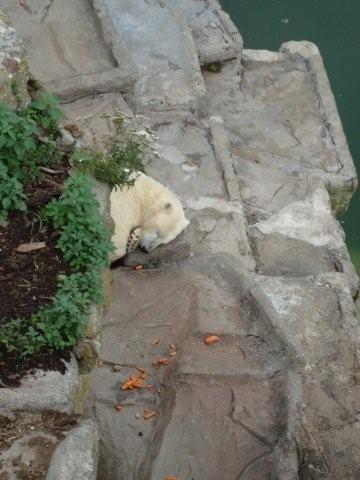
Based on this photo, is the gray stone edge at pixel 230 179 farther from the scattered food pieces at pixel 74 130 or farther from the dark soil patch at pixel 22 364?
the dark soil patch at pixel 22 364

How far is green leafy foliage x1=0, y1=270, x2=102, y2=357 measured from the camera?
417 centimetres

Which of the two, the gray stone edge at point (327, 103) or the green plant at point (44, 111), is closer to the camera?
the green plant at point (44, 111)

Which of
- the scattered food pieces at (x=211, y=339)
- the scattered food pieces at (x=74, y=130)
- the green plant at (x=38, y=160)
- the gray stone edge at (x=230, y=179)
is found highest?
the green plant at (x=38, y=160)

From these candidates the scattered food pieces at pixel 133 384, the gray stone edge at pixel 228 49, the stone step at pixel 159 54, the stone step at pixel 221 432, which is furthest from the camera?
the gray stone edge at pixel 228 49

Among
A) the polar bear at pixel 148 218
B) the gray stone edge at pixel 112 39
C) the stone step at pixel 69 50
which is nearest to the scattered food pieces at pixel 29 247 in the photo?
the polar bear at pixel 148 218

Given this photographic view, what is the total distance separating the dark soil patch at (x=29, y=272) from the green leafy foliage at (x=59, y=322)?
2.2 inches

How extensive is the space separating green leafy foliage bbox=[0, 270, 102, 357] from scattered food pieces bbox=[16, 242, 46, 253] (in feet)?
1.06

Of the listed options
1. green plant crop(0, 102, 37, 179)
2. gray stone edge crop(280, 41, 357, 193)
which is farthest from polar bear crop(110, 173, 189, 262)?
gray stone edge crop(280, 41, 357, 193)

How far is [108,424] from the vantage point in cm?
537

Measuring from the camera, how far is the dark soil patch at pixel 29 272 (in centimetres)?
416

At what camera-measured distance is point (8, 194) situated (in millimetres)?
4805

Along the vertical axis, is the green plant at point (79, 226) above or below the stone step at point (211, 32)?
above

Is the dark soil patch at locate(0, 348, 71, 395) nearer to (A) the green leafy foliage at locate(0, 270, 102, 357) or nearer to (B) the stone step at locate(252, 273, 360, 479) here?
(A) the green leafy foliage at locate(0, 270, 102, 357)

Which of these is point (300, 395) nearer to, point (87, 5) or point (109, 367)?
point (109, 367)
